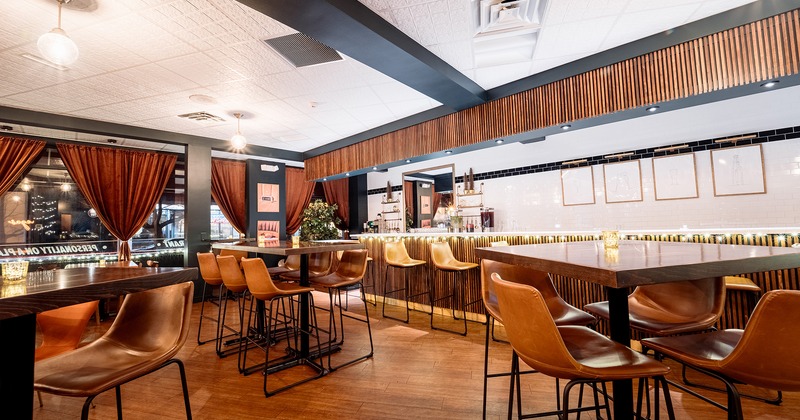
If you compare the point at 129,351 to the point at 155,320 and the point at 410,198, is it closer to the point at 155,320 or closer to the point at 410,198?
the point at 155,320

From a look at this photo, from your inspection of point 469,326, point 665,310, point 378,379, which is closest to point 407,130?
point 469,326

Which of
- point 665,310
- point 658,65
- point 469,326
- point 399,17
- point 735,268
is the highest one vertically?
point 399,17

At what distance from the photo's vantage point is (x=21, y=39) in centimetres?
293

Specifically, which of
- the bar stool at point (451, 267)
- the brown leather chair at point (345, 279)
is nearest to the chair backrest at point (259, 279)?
the brown leather chair at point (345, 279)

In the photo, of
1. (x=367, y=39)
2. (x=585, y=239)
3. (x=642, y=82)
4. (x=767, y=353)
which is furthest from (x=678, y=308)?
(x=367, y=39)

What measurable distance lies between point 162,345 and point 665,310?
2.73 m

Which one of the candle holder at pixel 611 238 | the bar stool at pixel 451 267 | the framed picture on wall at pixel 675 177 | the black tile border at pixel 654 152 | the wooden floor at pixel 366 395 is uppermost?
the black tile border at pixel 654 152

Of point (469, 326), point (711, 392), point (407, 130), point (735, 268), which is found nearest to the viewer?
point (735, 268)

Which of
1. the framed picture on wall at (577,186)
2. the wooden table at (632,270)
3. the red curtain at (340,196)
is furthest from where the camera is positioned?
the red curtain at (340,196)

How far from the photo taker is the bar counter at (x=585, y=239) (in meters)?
2.74

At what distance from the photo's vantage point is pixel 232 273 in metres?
3.20

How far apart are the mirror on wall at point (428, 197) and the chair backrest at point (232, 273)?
545 cm

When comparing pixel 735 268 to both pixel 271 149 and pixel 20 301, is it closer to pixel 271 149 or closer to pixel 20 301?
pixel 20 301

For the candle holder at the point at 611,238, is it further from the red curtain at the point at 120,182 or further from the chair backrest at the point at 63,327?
the red curtain at the point at 120,182
